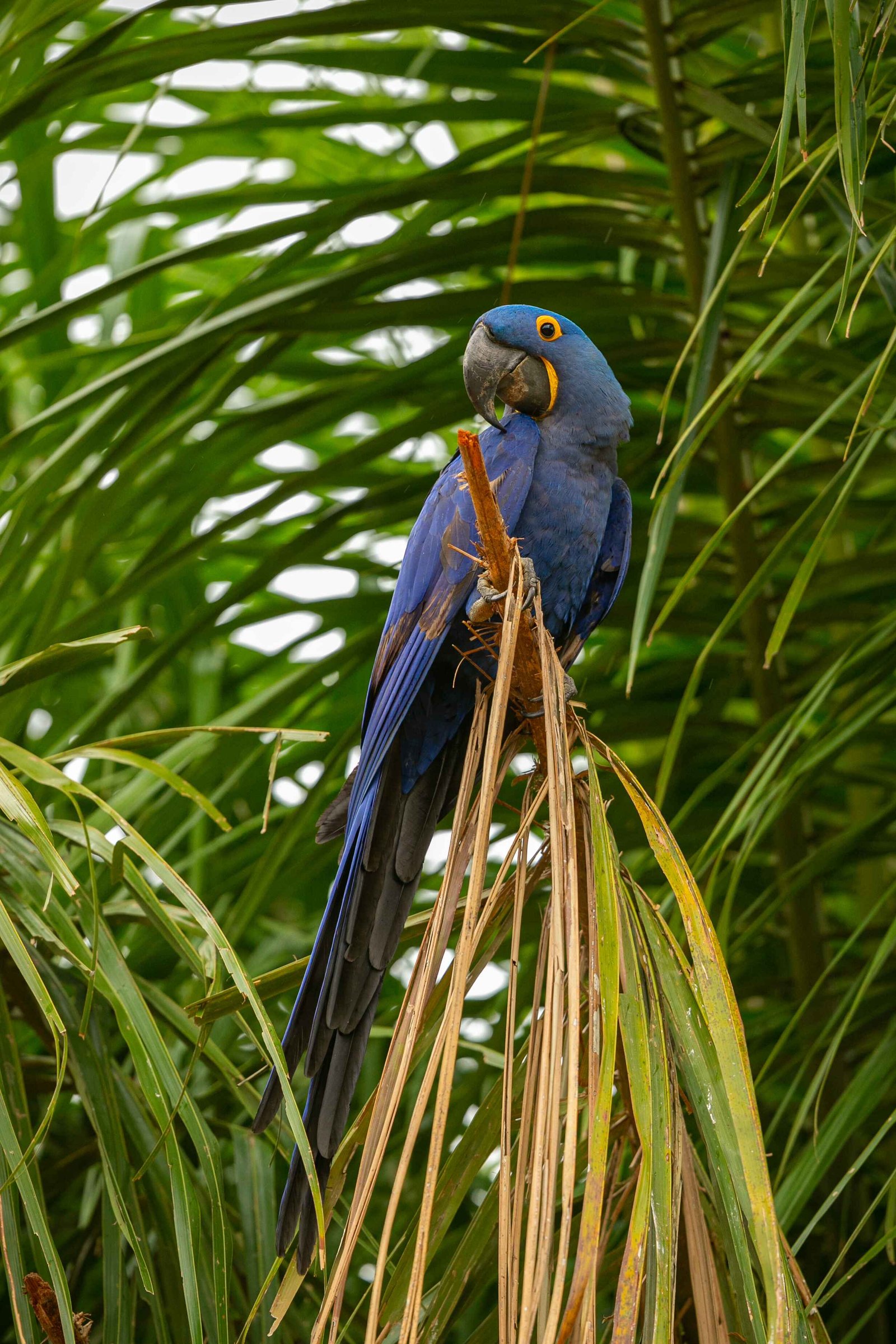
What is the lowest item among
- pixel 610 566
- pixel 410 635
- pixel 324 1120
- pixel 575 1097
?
pixel 324 1120

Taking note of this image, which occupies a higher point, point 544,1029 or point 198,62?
point 198,62

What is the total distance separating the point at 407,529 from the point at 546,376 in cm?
63

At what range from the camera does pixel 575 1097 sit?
0.60 metres

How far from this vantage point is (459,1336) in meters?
1.79

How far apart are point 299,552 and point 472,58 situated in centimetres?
63

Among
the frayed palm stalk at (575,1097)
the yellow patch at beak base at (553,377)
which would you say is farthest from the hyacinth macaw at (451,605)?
the frayed palm stalk at (575,1097)

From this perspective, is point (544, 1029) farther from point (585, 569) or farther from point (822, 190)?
point (822, 190)

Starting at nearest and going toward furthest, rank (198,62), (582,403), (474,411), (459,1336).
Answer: (198,62) < (582,403) < (474,411) < (459,1336)

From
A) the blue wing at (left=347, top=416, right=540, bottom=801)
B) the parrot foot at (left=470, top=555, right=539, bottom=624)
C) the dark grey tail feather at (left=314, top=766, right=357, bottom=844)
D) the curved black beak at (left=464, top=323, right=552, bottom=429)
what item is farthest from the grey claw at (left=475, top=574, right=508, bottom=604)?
the curved black beak at (left=464, top=323, right=552, bottom=429)

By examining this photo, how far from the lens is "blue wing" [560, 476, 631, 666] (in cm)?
156

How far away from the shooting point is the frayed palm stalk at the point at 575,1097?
600 millimetres

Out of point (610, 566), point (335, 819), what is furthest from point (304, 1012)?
point (610, 566)

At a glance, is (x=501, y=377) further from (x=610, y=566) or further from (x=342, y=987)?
(x=342, y=987)

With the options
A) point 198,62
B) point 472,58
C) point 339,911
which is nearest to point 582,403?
point 472,58
